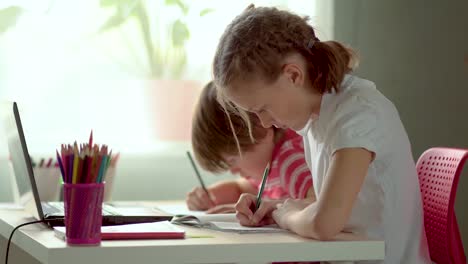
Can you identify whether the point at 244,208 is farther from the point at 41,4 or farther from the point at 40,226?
the point at 41,4

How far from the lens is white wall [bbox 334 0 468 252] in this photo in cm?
234

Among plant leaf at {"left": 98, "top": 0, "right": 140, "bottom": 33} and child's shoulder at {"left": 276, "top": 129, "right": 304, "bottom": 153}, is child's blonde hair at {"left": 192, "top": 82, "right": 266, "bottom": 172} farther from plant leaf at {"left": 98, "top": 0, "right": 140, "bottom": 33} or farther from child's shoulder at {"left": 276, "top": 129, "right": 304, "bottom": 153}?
plant leaf at {"left": 98, "top": 0, "right": 140, "bottom": 33}

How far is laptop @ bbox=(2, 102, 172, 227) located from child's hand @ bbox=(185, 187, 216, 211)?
24 centimetres

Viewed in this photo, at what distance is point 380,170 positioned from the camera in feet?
5.39

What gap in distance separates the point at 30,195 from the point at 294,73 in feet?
1.96

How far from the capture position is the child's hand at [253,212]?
A: 1.65m

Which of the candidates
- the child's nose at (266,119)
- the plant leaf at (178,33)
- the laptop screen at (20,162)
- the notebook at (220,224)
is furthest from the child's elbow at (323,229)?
the plant leaf at (178,33)

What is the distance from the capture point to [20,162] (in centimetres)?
181

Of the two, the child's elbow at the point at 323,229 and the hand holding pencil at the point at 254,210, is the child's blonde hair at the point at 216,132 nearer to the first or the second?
the hand holding pencil at the point at 254,210

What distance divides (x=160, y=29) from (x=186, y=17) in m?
0.09

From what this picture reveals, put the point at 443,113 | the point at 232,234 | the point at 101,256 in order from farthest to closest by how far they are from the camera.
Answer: the point at 443,113 → the point at 232,234 → the point at 101,256

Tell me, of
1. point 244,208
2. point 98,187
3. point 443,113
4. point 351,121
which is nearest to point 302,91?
point 351,121

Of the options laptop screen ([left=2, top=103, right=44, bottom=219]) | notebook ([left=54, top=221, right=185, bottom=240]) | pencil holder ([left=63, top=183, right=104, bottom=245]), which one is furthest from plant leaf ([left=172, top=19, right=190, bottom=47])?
pencil holder ([left=63, top=183, right=104, bottom=245])

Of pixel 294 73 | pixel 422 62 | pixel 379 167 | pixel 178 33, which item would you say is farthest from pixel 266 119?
pixel 178 33
